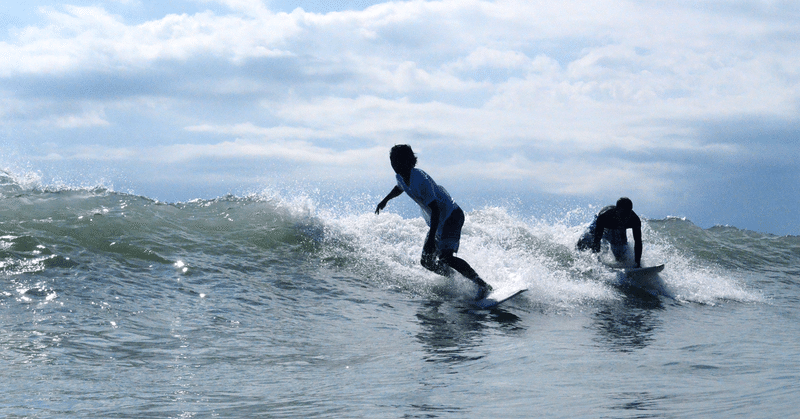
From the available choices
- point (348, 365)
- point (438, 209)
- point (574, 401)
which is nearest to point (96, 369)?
point (348, 365)

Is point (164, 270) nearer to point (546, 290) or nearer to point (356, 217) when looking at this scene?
point (356, 217)

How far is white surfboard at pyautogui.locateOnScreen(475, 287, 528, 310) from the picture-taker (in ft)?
26.3

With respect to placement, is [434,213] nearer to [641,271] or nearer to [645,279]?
[641,271]

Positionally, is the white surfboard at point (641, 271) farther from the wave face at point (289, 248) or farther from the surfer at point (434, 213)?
the surfer at point (434, 213)

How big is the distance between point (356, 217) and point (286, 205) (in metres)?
1.55

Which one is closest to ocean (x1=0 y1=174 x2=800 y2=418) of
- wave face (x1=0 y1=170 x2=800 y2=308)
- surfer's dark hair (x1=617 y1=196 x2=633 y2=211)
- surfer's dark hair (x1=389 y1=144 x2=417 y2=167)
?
wave face (x1=0 y1=170 x2=800 y2=308)

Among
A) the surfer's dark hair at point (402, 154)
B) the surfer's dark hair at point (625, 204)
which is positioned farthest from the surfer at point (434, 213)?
the surfer's dark hair at point (625, 204)

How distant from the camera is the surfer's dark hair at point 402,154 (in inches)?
303

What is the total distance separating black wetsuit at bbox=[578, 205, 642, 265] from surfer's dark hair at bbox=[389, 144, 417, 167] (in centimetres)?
409

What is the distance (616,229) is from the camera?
34.1 ft

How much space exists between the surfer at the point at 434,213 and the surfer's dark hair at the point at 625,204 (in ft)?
9.98

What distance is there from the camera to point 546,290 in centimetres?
893

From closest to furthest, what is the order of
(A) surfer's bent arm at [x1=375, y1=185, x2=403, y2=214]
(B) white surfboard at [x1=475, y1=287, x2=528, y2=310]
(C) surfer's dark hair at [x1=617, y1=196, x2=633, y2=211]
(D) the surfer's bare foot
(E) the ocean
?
1. (E) the ocean
2. (B) white surfboard at [x1=475, y1=287, x2=528, y2=310]
3. (D) the surfer's bare foot
4. (A) surfer's bent arm at [x1=375, y1=185, x2=403, y2=214]
5. (C) surfer's dark hair at [x1=617, y1=196, x2=633, y2=211]

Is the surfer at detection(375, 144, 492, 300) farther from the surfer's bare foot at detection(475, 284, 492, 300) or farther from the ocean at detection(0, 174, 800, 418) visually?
the ocean at detection(0, 174, 800, 418)
